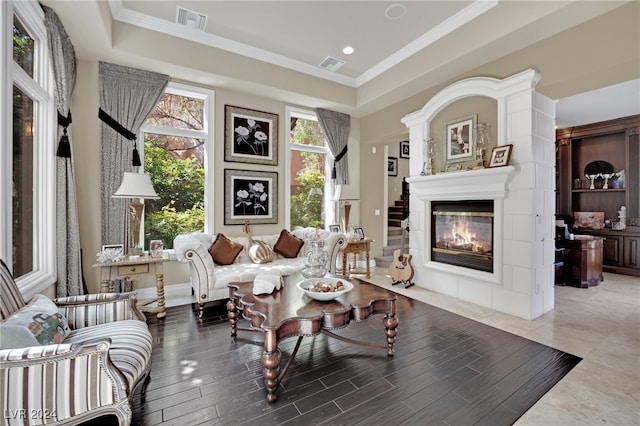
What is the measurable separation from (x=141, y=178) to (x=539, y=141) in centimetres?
464

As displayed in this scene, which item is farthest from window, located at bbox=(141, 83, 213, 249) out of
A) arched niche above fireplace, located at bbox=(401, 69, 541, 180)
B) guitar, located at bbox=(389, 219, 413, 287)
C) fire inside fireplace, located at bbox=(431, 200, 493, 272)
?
fire inside fireplace, located at bbox=(431, 200, 493, 272)

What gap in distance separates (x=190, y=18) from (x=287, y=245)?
10.5 ft

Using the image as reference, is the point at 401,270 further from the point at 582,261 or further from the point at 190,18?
the point at 190,18

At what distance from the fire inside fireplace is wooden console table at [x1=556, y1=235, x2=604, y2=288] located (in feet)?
6.59

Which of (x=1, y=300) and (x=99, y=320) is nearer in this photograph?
(x=1, y=300)

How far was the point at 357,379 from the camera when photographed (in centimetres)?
216

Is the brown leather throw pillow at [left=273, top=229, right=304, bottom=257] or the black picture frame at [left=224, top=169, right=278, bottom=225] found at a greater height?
the black picture frame at [left=224, top=169, right=278, bottom=225]

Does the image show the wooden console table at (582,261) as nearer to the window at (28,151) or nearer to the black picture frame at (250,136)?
the black picture frame at (250,136)

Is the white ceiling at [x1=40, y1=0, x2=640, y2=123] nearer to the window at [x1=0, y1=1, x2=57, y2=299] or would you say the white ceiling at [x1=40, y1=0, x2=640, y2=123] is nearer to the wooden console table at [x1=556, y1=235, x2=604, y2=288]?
the window at [x1=0, y1=1, x2=57, y2=299]

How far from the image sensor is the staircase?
6062 millimetres

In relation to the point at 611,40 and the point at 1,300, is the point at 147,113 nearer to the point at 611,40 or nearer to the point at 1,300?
the point at 1,300

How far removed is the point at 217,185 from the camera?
177 inches

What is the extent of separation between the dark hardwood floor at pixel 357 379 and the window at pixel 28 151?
1.27 metres

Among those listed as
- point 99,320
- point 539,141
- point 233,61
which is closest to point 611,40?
point 539,141
